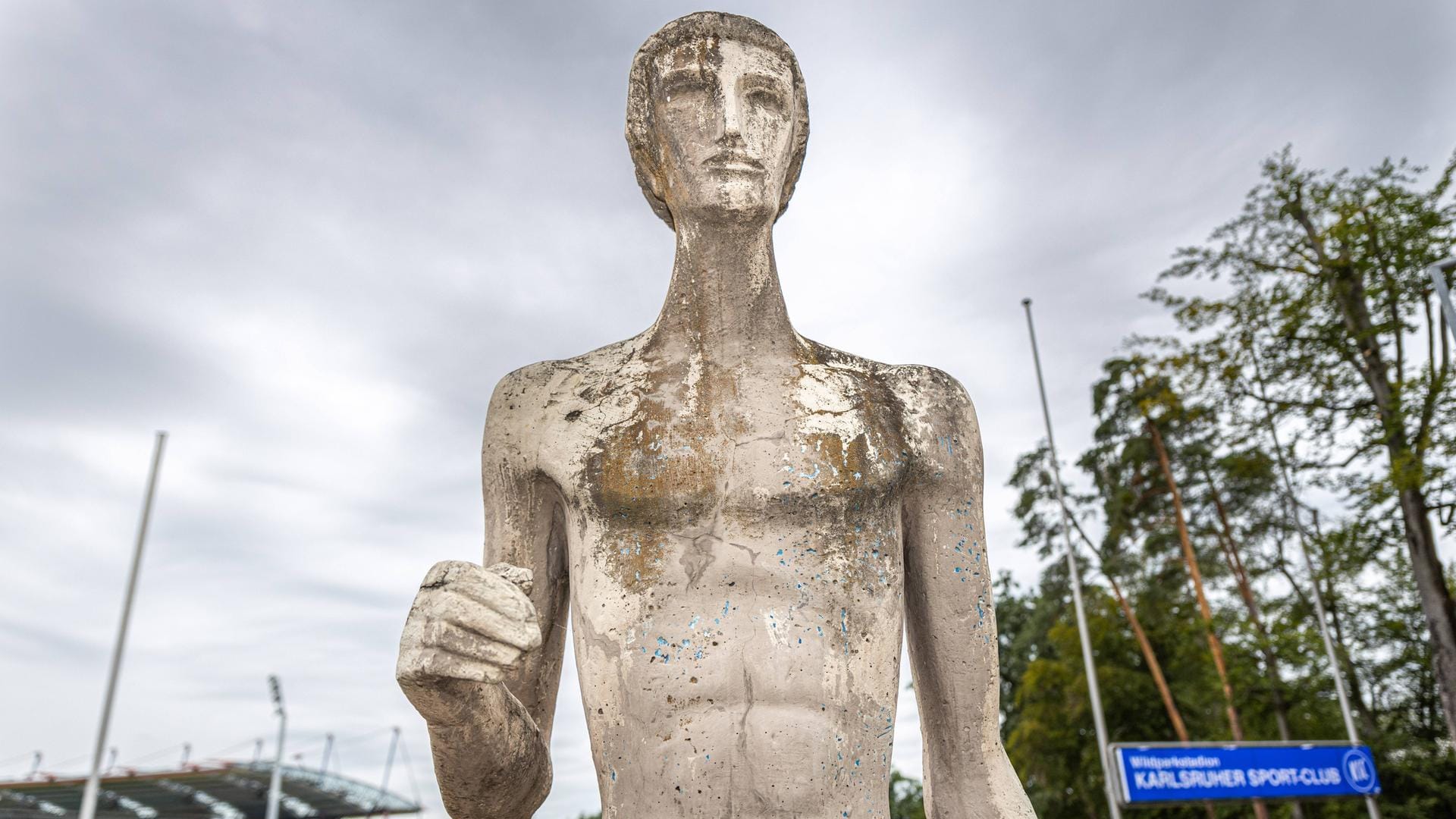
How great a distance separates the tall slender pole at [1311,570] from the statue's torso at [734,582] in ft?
58.0

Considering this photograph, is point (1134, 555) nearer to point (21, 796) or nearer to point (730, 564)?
point (730, 564)

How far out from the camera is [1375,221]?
18.5 meters

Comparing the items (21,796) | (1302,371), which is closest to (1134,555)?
(1302,371)

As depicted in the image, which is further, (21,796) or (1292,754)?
(21,796)

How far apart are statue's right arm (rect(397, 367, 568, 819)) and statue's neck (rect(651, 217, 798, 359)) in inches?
19.8

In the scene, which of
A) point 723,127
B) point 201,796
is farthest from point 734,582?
point 201,796

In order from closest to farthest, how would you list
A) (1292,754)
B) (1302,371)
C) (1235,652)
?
(1292,754) → (1302,371) → (1235,652)

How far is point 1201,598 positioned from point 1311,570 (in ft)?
9.31

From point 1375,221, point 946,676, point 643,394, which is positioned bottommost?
point 946,676

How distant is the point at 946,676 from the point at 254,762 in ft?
129

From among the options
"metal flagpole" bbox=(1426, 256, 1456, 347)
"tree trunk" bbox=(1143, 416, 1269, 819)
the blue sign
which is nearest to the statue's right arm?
"metal flagpole" bbox=(1426, 256, 1456, 347)

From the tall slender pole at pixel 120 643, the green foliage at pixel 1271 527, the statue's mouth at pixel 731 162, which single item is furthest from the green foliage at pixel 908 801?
the statue's mouth at pixel 731 162

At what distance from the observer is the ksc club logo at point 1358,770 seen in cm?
1641

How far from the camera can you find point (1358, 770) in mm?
16609
